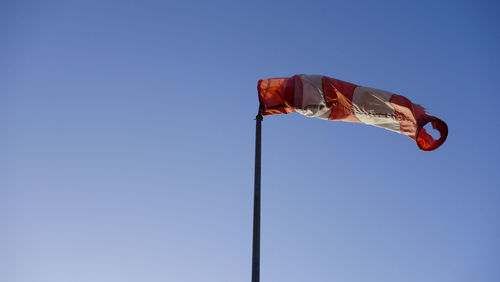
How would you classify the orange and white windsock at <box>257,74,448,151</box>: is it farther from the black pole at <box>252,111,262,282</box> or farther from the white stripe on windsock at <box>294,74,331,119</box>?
the black pole at <box>252,111,262,282</box>

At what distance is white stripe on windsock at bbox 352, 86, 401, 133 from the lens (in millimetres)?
10484

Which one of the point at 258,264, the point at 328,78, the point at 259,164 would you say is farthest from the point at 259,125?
the point at 328,78

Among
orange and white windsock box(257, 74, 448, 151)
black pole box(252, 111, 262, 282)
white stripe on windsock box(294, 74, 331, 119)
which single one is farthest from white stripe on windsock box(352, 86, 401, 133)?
black pole box(252, 111, 262, 282)

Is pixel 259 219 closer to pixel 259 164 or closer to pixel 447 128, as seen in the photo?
pixel 259 164

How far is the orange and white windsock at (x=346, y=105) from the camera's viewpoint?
989 centimetres

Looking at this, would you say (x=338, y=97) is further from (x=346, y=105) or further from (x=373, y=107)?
(x=373, y=107)

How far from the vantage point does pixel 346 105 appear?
1045 centimetres

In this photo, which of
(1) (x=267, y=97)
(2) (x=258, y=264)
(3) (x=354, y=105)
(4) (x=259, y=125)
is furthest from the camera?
(3) (x=354, y=105)

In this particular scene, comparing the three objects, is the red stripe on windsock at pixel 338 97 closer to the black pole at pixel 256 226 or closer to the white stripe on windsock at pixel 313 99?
the white stripe on windsock at pixel 313 99

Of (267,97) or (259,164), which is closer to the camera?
(259,164)

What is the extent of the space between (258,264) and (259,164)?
1627mm

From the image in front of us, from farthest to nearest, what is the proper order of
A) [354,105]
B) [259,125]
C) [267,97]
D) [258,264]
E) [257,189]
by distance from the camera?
1. [354,105]
2. [267,97]
3. [259,125]
4. [257,189]
5. [258,264]

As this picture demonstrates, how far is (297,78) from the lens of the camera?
1019 cm

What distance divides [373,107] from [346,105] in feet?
2.20
